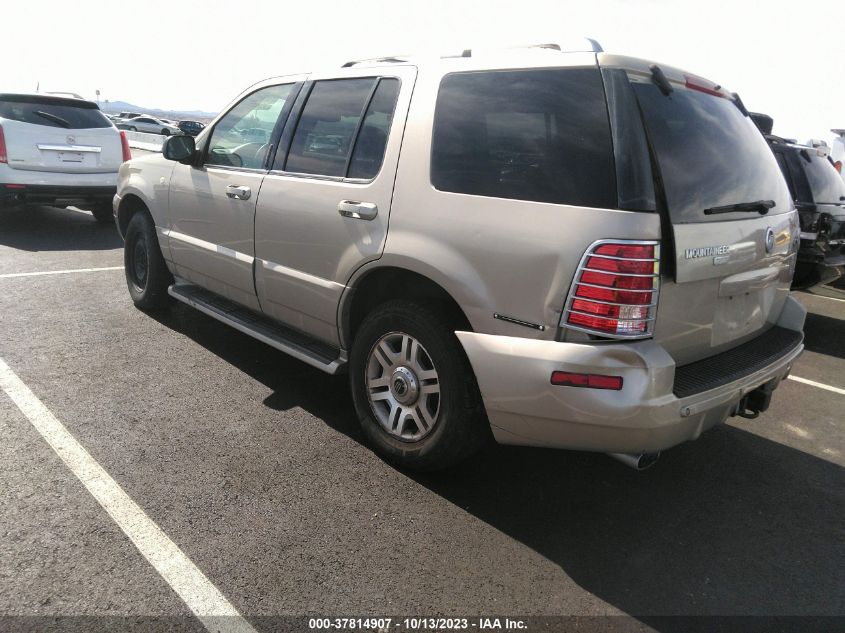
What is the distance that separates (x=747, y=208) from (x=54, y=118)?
9.01 m

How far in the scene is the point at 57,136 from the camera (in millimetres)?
8672

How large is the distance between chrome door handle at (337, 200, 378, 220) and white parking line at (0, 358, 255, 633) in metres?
1.67

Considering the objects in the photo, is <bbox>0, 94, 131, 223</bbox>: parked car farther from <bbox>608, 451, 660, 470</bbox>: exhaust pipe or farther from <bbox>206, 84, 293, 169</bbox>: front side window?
<bbox>608, 451, 660, 470</bbox>: exhaust pipe

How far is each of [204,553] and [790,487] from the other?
2.86 meters

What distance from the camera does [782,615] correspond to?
7.88 feet

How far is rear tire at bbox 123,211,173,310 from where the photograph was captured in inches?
203

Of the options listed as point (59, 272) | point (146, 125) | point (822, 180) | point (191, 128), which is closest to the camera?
point (822, 180)

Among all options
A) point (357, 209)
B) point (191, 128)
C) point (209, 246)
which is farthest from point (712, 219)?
point (191, 128)

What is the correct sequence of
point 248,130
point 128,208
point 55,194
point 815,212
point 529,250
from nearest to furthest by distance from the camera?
point 529,250, point 248,130, point 128,208, point 815,212, point 55,194

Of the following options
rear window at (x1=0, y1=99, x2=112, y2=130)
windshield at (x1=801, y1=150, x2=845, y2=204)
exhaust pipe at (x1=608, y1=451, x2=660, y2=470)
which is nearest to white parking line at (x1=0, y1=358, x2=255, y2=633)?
exhaust pipe at (x1=608, y1=451, x2=660, y2=470)

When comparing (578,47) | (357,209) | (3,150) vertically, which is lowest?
(3,150)

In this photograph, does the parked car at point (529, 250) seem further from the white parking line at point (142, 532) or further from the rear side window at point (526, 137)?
the white parking line at point (142, 532)

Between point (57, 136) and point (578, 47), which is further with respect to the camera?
point (57, 136)

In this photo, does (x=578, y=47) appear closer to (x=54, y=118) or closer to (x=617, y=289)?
(x=617, y=289)
